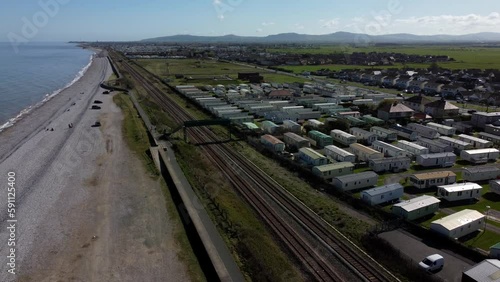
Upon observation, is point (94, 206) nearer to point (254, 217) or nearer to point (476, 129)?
point (254, 217)

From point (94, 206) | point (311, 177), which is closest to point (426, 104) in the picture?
point (311, 177)

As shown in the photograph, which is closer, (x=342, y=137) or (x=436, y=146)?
(x=436, y=146)

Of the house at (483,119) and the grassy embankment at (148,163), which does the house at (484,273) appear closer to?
the grassy embankment at (148,163)

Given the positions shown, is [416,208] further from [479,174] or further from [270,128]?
[270,128]

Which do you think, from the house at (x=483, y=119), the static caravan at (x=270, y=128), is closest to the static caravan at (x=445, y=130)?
the house at (x=483, y=119)

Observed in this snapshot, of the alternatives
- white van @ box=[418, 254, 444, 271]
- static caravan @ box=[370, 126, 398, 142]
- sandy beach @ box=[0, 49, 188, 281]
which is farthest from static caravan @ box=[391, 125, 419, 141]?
sandy beach @ box=[0, 49, 188, 281]

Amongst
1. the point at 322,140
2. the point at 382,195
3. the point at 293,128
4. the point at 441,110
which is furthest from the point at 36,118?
the point at 441,110
